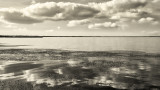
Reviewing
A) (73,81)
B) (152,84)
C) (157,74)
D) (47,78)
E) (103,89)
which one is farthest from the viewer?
(157,74)

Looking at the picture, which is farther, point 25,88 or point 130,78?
point 130,78

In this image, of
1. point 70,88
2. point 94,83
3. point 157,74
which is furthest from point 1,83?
point 157,74

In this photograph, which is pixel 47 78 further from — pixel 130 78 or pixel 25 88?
pixel 130 78

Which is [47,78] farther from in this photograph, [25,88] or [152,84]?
[152,84]

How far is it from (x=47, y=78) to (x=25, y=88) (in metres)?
4.68

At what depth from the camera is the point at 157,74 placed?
80.0 feet

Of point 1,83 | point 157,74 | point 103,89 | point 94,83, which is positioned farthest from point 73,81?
point 157,74

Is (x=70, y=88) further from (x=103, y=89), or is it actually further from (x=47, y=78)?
(x=47, y=78)

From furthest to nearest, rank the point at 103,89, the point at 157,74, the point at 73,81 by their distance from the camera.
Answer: the point at 157,74 → the point at 73,81 → the point at 103,89

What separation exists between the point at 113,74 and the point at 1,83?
13315mm

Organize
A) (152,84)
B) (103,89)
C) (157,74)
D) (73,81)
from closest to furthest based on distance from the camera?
(103,89) → (152,84) → (73,81) → (157,74)

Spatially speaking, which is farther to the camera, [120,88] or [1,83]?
[1,83]

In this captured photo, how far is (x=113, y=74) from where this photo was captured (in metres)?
24.7

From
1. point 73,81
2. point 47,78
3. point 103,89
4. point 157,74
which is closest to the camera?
point 103,89
